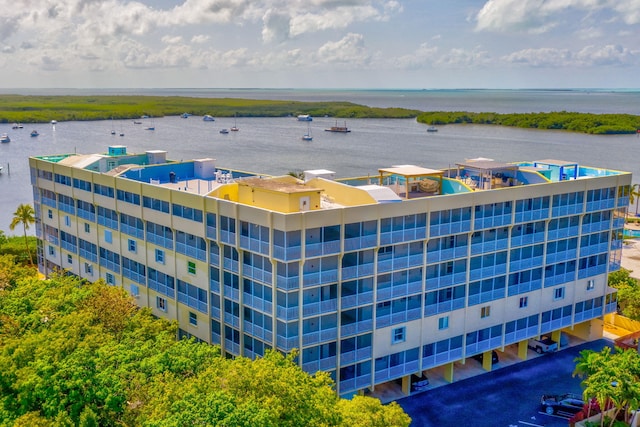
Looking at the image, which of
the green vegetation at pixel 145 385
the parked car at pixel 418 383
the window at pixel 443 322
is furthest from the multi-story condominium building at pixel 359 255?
the green vegetation at pixel 145 385

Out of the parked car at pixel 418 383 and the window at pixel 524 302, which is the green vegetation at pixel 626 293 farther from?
the parked car at pixel 418 383

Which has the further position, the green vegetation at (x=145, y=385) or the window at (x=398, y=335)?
the window at (x=398, y=335)

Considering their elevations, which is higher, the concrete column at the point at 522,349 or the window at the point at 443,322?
the window at the point at 443,322

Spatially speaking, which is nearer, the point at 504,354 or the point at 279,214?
the point at 279,214

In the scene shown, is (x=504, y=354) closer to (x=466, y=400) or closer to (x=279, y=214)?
(x=466, y=400)

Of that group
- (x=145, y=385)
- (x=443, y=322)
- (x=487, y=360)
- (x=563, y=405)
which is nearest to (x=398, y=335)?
(x=443, y=322)

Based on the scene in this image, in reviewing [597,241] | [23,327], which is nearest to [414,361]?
[597,241]

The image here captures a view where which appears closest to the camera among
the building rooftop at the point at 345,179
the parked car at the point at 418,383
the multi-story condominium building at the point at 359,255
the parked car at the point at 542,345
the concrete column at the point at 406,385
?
the multi-story condominium building at the point at 359,255
